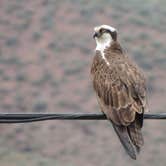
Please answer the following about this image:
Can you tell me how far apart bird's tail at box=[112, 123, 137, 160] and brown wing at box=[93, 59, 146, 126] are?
63mm

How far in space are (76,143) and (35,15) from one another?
13.3 meters

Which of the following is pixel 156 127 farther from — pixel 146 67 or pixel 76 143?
pixel 146 67

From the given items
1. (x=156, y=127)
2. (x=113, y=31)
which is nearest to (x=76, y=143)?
(x=156, y=127)

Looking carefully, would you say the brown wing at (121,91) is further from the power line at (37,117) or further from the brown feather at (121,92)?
the power line at (37,117)

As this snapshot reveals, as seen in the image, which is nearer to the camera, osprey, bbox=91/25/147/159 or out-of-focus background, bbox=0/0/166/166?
osprey, bbox=91/25/147/159

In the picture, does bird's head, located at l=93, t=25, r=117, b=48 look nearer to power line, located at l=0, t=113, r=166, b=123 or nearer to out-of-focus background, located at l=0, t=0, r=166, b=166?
power line, located at l=0, t=113, r=166, b=123

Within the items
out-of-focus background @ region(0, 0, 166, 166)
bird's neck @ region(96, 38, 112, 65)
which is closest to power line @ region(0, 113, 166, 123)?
bird's neck @ region(96, 38, 112, 65)

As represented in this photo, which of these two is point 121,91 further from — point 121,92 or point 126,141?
point 126,141

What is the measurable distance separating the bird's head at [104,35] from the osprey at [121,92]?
35mm

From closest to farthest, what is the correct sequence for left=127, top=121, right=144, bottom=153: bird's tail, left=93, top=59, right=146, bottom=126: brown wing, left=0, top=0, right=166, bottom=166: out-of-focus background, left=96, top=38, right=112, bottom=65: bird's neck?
1. left=127, top=121, right=144, bottom=153: bird's tail
2. left=93, top=59, right=146, bottom=126: brown wing
3. left=96, top=38, right=112, bottom=65: bird's neck
4. left=0, top=0, right=166, bottom=166: out-of-focus background

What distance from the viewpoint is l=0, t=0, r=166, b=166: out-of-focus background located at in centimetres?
3114

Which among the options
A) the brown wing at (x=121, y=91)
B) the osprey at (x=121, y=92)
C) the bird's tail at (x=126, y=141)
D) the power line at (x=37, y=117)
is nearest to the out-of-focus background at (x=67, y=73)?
the osprey at (x=121, y=92)

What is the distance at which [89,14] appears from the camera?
145ft

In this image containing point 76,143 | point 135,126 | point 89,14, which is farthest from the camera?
point 89,14
